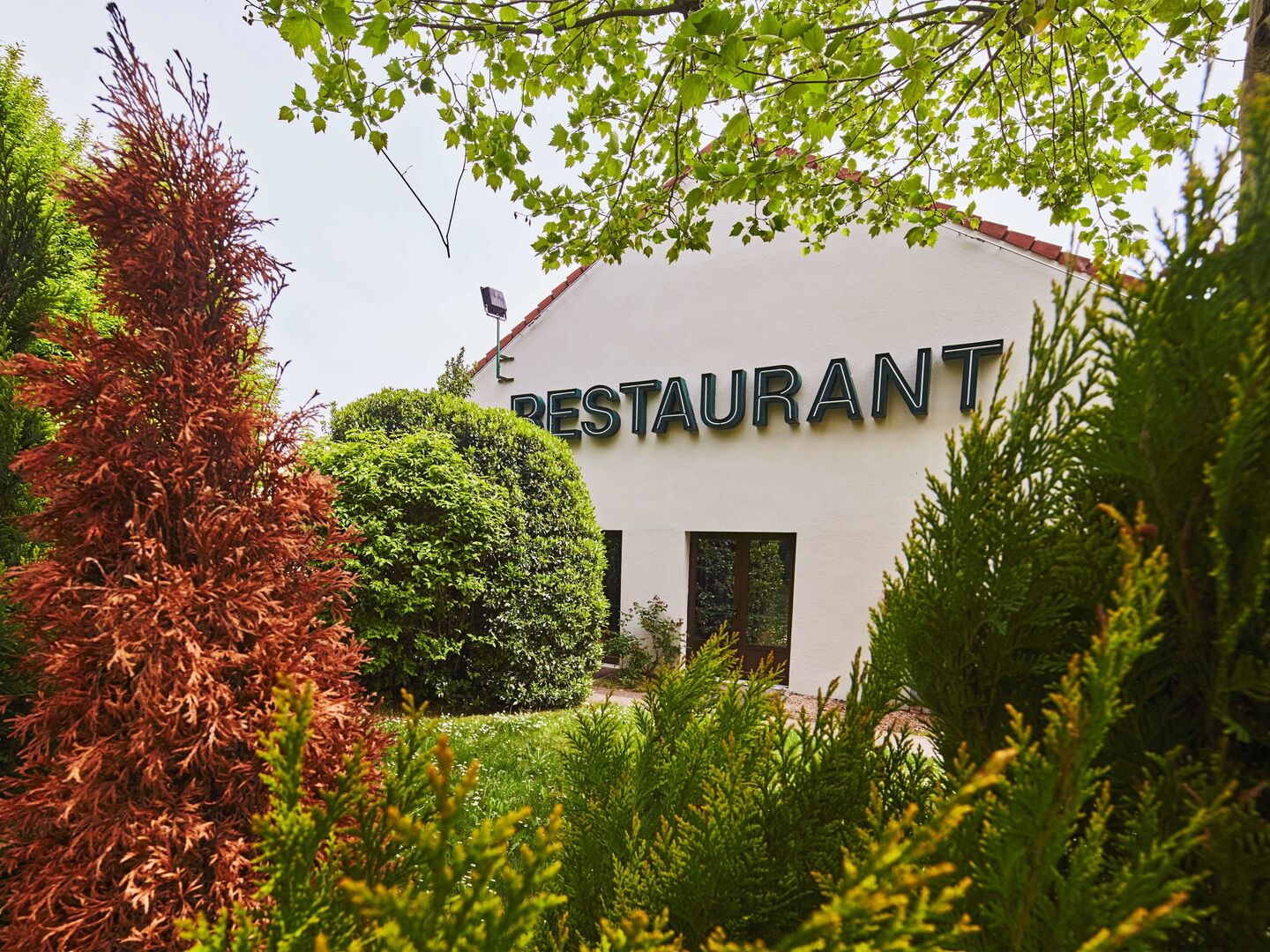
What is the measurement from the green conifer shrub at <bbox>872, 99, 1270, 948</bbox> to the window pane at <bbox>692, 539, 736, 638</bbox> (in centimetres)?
933

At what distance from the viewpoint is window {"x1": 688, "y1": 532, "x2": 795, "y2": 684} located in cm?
1005

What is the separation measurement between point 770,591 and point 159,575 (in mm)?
9062

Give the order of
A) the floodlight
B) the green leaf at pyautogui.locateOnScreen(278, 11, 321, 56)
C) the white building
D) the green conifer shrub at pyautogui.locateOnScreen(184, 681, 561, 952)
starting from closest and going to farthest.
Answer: the green conifer shrub at pyautogui.locateOnScreen(184, 681, 561, 952) < the green leaf at pyautogui.locateOnScreen(278, 11, 321, 56) < the white building < the floodlight

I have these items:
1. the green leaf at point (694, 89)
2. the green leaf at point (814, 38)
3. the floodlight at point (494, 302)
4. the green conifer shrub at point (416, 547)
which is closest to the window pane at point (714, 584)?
the green conifer shrub at point (416, 547)

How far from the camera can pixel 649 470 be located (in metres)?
11.1

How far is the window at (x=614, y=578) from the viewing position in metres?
11.3

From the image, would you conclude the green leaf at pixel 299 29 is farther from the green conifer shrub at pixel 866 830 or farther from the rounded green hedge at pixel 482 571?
the rounded green hedge at pixel 482 571

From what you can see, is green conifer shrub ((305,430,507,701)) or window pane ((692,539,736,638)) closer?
green conifer shrub ((305,430,507,701))

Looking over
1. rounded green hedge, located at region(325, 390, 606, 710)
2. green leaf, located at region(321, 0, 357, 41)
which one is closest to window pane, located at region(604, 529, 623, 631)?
rounded green hedge, located at region(325, 390, 606, 710)

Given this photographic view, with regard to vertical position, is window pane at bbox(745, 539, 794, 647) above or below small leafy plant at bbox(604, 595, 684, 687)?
above

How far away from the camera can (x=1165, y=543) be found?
3.47 feet

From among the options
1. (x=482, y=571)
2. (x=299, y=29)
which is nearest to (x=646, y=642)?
(x=482, y=571)

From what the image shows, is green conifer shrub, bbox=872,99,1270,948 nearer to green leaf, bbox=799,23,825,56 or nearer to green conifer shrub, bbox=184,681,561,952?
green conifer shrub, bbox=184,681,561,952

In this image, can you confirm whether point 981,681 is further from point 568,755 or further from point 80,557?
point 80,557
